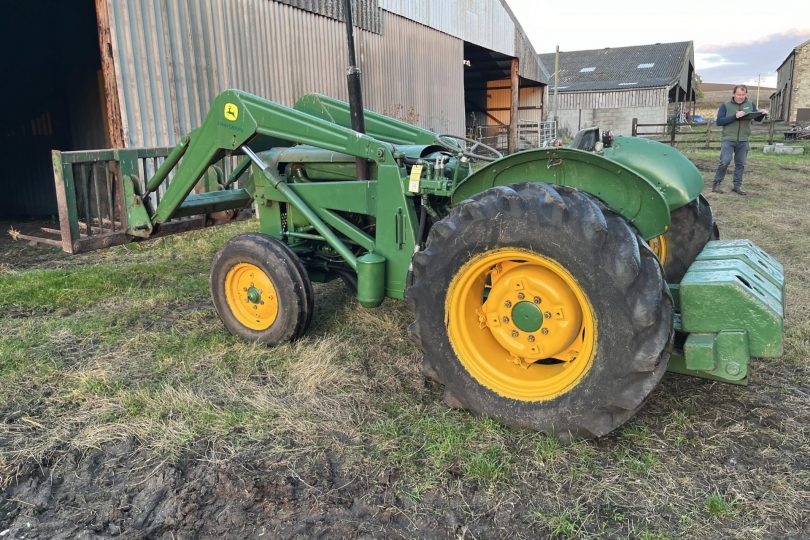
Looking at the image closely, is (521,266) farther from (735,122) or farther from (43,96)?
(43,96)

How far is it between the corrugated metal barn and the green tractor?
3.68 m

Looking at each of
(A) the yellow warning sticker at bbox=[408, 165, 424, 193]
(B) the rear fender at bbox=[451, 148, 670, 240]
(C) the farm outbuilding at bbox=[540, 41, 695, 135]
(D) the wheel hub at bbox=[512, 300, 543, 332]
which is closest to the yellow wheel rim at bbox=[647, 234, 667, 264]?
(B) the rear fender at bbox=[451, 148, 670, 240]

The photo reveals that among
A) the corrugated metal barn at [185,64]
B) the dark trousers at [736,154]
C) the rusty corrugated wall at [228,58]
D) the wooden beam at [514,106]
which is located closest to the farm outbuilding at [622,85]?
the wooden beam at [514,106]

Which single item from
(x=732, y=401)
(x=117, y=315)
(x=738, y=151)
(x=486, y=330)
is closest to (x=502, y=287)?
(x=486, y=330)

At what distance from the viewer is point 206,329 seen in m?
4.24

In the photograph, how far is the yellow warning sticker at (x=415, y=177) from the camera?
3332mm

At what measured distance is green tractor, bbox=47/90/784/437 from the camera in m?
2.41

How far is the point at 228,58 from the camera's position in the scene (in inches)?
322

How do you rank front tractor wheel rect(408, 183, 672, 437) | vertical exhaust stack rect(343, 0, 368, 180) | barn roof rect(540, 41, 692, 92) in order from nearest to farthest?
front tractor wheel rect(408, 183, 672, 437), vertical exhaust stack rect(343, 0, 368, 180), barn roof rect(540, 41, 692, 92)

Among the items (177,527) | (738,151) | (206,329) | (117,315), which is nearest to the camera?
(177,527)

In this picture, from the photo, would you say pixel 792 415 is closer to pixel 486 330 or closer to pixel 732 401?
pixel 732 401

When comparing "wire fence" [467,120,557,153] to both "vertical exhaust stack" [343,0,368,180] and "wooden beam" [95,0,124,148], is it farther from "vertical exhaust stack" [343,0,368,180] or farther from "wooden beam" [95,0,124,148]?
"vertical exhaust stack" [343,0,368,180]

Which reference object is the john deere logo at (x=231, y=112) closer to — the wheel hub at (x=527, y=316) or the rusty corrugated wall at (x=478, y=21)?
the wheel hub at (x=527, y=316)

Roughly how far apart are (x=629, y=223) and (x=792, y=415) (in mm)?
1308
